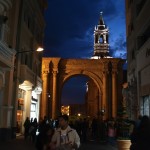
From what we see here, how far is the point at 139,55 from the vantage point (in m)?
26.4

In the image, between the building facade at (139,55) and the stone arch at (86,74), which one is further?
the stone arch at (86,74)

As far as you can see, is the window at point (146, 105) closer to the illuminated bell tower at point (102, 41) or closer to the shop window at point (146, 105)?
the shop window at point (146, 105)

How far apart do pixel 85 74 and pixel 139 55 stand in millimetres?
31170

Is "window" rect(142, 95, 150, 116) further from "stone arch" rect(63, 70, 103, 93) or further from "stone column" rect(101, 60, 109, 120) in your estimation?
"stone arch" rect(63, 70, 103, 93)

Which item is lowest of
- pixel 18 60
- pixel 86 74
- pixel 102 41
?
pixel 18 60

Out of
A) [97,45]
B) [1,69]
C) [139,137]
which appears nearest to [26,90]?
[1,69]

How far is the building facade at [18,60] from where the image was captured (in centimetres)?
2052

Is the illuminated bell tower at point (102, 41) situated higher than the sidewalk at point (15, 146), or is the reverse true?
the illuminated bell tower at point (102, 41)

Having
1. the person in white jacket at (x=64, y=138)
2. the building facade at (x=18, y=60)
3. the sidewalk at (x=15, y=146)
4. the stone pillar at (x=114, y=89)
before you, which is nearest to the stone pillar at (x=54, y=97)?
the stone pillar at (x=114, y=89)

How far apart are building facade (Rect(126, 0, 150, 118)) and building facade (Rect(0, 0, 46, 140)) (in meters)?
8.63

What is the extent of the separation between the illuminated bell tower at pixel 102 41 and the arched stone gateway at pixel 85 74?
1949cm

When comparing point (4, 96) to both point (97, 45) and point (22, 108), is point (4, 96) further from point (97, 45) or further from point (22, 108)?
point (97, 45)

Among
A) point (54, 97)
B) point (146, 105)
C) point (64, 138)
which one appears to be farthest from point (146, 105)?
point (54, 97)

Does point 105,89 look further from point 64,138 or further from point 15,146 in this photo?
point 64,138
